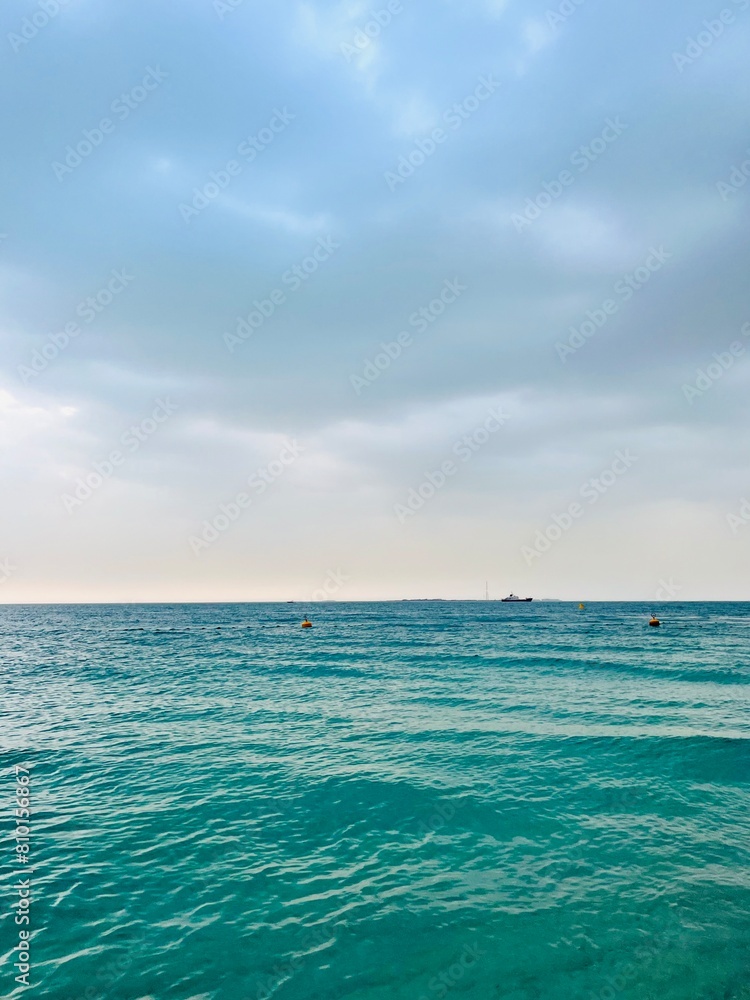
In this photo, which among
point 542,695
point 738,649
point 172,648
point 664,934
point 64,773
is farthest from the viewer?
point 172,648

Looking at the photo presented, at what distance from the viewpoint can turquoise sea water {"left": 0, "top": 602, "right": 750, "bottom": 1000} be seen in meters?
9.65

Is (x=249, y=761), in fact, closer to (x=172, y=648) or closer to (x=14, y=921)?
(x=14, y=921)

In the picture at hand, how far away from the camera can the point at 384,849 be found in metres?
13.9

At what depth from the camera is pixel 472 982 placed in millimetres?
9445

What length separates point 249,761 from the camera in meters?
20.9

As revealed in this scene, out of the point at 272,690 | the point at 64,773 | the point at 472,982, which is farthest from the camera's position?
the point at 272,690

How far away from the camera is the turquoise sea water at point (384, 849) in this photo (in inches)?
380

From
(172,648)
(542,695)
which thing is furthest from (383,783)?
(172,648)

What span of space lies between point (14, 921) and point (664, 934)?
1252cm

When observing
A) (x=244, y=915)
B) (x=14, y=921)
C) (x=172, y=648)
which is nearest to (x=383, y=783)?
(x=244, y=915)

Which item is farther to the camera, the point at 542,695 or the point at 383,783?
the point at 542,695

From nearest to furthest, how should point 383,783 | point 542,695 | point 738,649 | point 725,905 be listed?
point 725,905
point 383,783
point 542,695
point 738,649

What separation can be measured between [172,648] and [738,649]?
64592 mm

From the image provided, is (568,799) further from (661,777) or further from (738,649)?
(738,649)
